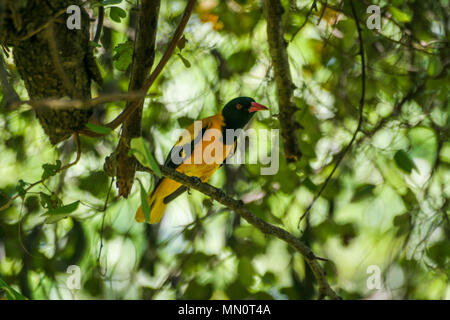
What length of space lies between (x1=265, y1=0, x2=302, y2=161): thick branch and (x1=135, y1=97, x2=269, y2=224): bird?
0.18 m

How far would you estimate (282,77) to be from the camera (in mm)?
2725

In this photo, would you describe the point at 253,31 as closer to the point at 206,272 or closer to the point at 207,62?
the point at 207,62

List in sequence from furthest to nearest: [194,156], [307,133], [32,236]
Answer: [32,236]
[307,133]
[194,156]

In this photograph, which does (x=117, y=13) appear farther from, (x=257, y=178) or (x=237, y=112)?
(x=257, y=178)

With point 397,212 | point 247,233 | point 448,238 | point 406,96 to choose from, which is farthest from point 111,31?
point 448,238

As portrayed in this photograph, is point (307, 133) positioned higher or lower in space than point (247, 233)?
higher

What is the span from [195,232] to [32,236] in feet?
3.76

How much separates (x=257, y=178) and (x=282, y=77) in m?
0.95

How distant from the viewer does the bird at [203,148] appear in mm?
3020

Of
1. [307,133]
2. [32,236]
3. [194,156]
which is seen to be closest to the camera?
[194,156]

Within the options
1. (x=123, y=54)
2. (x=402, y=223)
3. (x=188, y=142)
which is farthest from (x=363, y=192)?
(x=123, y=54)

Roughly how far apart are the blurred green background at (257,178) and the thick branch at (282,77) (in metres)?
0.27

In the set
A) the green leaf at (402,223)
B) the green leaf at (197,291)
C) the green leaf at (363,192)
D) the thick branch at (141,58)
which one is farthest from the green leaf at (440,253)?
the thick branch at (141,58)

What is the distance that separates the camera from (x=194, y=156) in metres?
3.01
